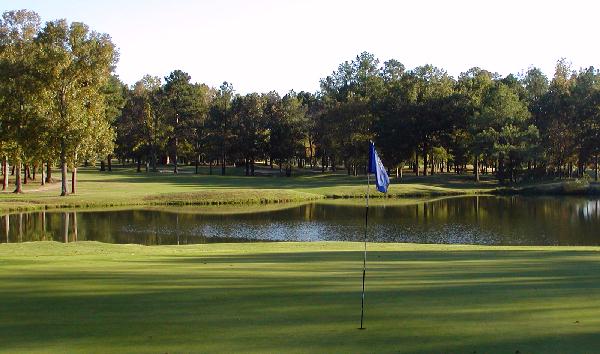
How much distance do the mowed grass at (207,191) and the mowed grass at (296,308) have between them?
42.4 metres

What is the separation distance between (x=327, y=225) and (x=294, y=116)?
69265 mm

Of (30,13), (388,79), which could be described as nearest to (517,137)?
(388,79)

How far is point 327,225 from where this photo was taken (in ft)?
151

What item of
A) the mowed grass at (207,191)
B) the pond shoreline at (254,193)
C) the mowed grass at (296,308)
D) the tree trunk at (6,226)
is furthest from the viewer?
the mowed grass at (207,191)

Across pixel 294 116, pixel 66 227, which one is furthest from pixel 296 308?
pixel 294 116

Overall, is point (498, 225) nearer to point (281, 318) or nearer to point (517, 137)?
point (281, 318)

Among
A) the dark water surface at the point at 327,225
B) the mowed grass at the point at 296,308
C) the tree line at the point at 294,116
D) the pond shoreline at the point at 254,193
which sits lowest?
the dark water surface at the point at 327,225

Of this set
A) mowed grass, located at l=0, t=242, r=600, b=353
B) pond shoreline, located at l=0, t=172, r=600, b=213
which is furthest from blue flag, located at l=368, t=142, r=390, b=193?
pond shoreline, located at l=0, t=172, r=600, b=213

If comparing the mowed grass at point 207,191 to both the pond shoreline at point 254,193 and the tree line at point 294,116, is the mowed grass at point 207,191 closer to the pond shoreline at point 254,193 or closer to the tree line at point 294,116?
the pond shoreline at point 254,193

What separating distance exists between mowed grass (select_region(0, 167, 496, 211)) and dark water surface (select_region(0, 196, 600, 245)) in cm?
561

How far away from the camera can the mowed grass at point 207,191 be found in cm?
5909

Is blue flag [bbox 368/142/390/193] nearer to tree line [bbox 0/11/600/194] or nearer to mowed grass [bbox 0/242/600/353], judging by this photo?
mowed grass [bbox 0/242/600/353]

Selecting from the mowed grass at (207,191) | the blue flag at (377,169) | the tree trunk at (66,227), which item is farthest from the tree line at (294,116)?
the blue flag at (377,169)

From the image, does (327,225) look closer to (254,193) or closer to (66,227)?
(66,227)
